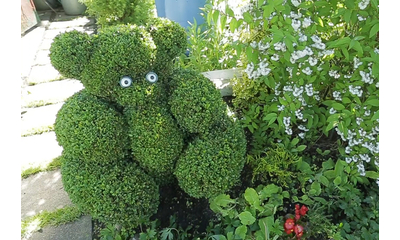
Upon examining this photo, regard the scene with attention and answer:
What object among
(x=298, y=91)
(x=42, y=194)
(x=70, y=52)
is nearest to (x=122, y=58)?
(x=70, y=52)

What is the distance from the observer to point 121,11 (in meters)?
4.42

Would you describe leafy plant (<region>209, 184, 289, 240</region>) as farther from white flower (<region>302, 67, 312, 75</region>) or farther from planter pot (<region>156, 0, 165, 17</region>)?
planter pot (<region>156, 0, 165, 17</region>)

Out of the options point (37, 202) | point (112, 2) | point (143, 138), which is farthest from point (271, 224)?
point (112, 2)

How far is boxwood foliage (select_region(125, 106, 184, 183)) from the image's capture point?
1.88 m

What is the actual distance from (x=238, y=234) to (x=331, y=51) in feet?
3.97

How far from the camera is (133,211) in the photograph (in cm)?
193

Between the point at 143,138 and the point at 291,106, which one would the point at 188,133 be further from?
the point at 291,106

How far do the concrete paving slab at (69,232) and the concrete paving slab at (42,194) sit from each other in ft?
0.70

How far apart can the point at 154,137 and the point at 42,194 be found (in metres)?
1.38

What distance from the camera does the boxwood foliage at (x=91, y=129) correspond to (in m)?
1.77

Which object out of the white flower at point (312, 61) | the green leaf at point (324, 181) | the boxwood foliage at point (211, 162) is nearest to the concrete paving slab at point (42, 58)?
the boxwood foliage at point (211, 162)

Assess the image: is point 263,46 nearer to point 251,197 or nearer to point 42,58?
point 251,197

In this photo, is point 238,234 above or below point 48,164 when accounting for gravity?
above

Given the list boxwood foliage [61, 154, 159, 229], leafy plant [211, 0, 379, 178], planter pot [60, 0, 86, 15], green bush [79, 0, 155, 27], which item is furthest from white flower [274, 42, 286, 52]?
planter pot [60, 0, 86, 15]
